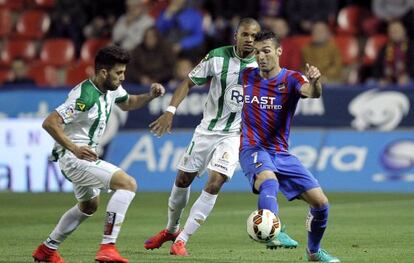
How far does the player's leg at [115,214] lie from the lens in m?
9.22

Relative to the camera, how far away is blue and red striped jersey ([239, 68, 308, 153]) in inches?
386

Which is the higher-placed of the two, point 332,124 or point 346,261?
point 346,261

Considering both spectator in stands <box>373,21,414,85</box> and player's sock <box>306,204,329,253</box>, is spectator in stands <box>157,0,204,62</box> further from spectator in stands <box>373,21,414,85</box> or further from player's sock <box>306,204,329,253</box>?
player's sock <box>306,204,329,253</box>

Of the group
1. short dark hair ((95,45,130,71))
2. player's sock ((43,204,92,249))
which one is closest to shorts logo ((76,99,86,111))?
short dark hair ((95,45,130,71))

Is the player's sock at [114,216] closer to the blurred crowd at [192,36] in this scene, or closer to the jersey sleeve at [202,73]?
the jersey sleeve at [202,73]

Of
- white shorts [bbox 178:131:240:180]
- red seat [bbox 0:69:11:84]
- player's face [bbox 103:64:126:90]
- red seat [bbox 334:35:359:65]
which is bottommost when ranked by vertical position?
red seat [bbox 0:69:11:84]

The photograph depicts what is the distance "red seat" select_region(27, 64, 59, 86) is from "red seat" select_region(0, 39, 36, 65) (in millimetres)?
787

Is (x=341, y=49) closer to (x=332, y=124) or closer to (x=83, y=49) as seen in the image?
(x=332, y=124)

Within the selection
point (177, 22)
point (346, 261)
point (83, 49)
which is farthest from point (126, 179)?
point (83, 49)

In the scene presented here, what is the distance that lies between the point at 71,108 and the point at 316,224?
2.24 metres

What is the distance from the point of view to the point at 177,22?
2162cm

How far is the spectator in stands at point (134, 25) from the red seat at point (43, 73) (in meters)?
1.83

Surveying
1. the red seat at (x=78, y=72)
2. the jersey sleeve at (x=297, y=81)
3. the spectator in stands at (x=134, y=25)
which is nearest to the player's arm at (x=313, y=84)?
the jersey sleeve at (x=297, y=81)

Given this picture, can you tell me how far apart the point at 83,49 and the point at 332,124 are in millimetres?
6848
